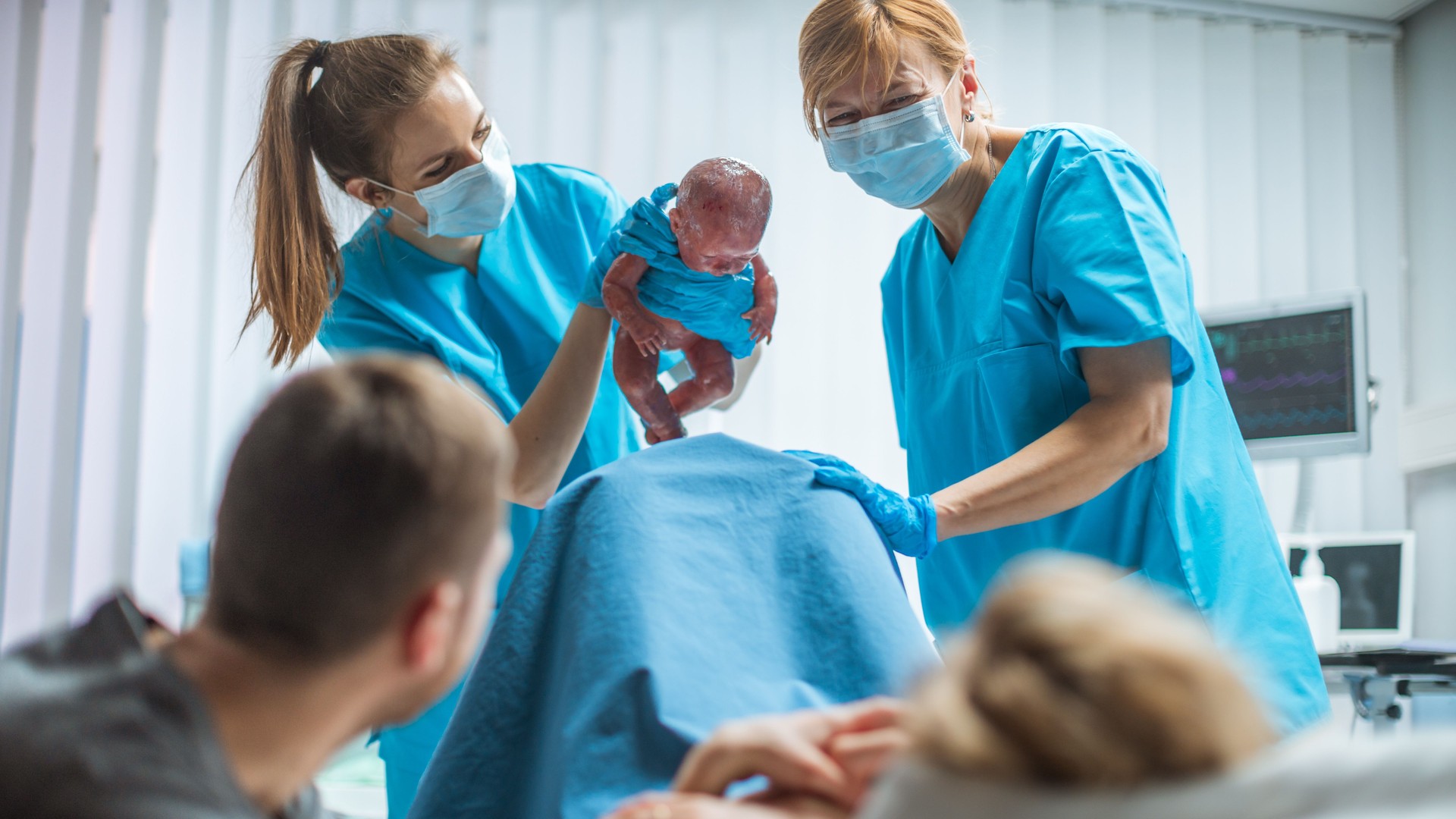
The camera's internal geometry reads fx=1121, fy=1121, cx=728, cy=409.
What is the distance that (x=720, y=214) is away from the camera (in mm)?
1349

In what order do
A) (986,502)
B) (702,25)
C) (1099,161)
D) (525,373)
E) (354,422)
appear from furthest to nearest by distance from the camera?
(702,25)
(525,373)
(1099,161)
(986,502)
(354,422)

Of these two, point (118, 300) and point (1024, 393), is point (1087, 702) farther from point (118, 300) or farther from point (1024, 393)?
point (118, 300)

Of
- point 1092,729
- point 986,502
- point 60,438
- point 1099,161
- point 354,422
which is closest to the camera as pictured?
point 1092,729

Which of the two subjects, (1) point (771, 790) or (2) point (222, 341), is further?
(2) point (222, 341)

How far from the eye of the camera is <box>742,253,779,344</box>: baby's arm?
1.46m

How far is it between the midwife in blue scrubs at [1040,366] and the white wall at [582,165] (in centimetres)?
168

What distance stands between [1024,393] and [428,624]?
96 centimetres

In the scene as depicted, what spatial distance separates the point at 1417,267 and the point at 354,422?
3.95 metres

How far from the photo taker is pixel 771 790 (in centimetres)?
79

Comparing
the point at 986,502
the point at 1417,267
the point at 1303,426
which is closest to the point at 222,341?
the point at 986,502

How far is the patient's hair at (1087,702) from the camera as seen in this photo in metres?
0.48

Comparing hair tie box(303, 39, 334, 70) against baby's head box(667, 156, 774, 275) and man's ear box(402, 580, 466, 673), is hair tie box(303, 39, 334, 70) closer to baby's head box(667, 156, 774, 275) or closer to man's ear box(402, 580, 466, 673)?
baby's head box(667, 156, 774, 275)

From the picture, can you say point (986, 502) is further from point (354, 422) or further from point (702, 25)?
point (702, 25)

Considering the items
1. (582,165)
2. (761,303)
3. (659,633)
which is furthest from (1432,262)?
(659,633)
